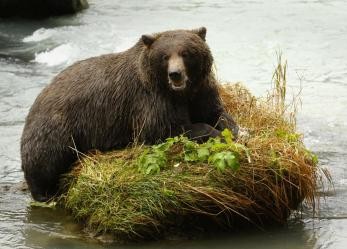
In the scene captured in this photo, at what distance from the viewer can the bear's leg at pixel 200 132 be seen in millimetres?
6398

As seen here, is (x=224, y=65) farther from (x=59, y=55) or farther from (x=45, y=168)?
(x=45, y=168)

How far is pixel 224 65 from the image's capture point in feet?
39.1

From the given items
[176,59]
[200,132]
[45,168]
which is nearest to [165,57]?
[176,59]

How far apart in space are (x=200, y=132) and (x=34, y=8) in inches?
429

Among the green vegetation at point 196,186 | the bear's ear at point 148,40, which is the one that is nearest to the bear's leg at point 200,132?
the green vegetation at point 196,186

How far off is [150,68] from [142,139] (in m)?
0.64

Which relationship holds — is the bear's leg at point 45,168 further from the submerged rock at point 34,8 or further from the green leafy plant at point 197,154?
the submerged rock at point 34,8

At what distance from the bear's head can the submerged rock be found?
33.0 ft

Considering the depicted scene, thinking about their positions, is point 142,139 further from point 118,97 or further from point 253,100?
point 253,100

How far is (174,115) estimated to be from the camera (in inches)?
255

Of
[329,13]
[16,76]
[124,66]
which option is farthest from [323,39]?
[124,66]

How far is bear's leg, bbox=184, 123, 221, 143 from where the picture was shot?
6.40 meters

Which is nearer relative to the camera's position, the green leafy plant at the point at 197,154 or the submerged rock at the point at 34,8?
the green leafy plant at the point at 197,154

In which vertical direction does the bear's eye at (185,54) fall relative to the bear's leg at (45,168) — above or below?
above
